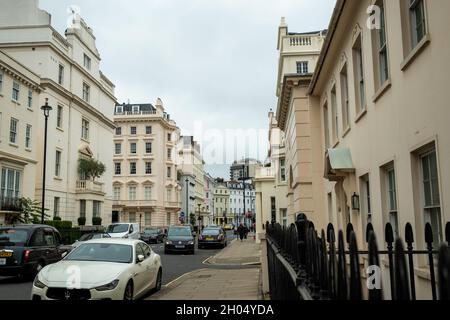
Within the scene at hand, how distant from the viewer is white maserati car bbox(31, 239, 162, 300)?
9117mm

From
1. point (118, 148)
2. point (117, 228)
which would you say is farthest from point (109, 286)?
point (118, 148)

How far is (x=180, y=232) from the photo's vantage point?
3228 cm

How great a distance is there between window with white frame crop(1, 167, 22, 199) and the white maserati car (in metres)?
21.6

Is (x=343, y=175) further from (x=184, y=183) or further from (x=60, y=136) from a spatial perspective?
(x=184, y=183)

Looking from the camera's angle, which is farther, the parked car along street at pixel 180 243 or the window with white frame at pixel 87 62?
the window with white frame at pixel 87 62

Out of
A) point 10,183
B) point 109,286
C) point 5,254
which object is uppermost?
point 10,183

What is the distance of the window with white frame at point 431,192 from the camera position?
7.16 meters

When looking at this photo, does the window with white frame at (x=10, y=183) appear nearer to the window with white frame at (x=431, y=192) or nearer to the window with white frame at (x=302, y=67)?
the window with white frame at (x=302, y=67)

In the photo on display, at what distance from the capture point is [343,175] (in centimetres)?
1327

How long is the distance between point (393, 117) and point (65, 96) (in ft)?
123

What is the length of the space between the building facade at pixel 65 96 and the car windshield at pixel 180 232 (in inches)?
441

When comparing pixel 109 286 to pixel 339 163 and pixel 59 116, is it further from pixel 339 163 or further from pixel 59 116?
pixel 59 116

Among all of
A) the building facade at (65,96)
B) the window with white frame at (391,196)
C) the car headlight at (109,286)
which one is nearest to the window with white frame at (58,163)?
the building facade at (65,96)
